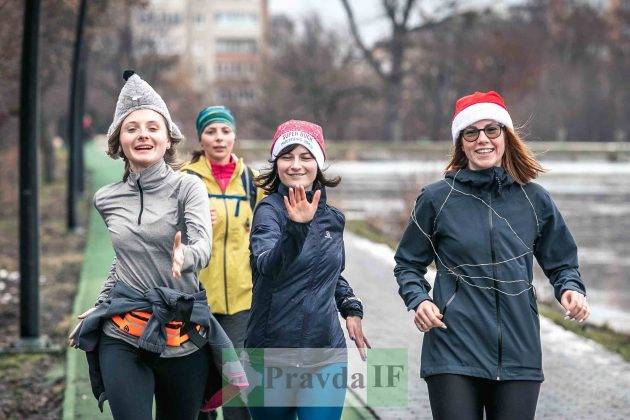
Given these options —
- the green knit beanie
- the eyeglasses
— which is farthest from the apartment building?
the eyeglasses

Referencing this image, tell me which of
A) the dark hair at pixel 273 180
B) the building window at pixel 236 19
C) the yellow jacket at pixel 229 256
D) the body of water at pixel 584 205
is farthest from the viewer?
the building window at pixel 236 19

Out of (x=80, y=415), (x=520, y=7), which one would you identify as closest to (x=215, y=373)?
(x=80, y=415)

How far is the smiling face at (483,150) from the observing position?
461 cm

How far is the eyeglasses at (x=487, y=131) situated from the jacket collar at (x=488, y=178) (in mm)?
172

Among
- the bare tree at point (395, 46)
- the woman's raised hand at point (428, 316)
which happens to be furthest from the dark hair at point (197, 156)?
the bare tree at point (395, 46)

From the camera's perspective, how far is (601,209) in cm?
2692

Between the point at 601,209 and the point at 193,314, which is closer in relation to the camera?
the point at 193,314

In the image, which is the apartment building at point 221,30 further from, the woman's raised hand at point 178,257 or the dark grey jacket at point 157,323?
the woman's raised hand at point 178,257

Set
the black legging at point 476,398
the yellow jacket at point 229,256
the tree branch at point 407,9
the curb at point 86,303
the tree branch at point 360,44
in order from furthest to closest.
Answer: the tree branch at point 360,44
the tree branch at point 407,9
the curb at point 86,303
the yellow jacket at point 229,256
the black legging at point 476,398

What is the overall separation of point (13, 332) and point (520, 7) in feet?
216

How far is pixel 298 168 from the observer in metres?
4.66

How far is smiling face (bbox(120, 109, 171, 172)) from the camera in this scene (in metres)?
4.54

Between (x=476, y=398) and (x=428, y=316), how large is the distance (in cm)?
37

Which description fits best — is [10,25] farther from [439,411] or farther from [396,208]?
[396,208]
